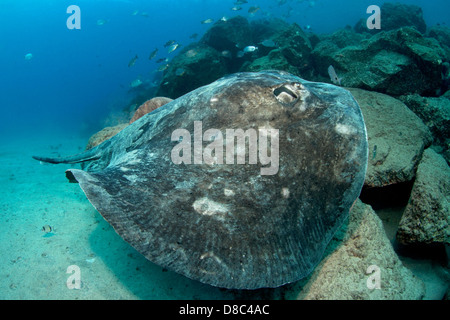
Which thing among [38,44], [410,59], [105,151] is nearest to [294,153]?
[105,151]

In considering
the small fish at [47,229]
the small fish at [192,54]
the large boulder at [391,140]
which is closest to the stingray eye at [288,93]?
the large boulder at [391,140]

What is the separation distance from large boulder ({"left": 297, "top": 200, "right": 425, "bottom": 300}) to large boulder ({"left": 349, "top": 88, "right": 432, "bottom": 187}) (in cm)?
90

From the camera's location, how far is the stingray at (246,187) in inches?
61.0

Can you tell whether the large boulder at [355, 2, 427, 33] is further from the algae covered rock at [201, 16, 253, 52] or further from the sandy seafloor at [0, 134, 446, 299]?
the sandy seafloor at [0, 134, 446, 299]

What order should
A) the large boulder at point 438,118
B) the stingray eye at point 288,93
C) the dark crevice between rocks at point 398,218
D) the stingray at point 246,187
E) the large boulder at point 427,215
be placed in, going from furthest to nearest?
the large boulder at point 438,118 < the dark crevice between rocks at point 398,218 < the large boulder at point 427,215 < the stingray eye at point 288,93 < the stingray at point 246,187

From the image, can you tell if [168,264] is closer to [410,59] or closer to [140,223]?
[140,223]

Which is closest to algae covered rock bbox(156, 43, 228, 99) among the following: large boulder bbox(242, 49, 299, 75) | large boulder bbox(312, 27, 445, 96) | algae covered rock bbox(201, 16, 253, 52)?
algae covered rock bbox(201, 16, 253, 52)

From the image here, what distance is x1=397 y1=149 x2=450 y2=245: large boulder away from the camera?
2.85 metres

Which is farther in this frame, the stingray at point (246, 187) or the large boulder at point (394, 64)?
the large boulder at point (394, 64)

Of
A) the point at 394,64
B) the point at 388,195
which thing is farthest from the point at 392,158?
the point at 394,64

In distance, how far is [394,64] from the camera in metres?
6.68

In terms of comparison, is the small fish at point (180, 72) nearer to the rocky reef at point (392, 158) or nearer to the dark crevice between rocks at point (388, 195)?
the rocky reef at point (392, 158)

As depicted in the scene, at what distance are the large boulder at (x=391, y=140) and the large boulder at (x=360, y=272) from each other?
903mm
